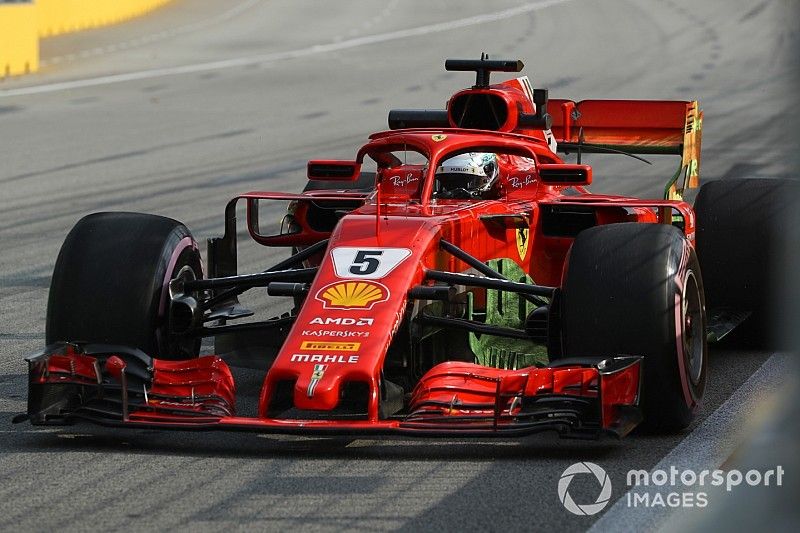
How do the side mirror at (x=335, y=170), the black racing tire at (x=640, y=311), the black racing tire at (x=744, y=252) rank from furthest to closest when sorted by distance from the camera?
the black racing tire at (x=744, y=252)
the side mirror at (x=335, y=170)
the black racing tire at (x=640, y=311)

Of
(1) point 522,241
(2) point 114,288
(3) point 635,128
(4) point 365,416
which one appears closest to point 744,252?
(1) point 522,241

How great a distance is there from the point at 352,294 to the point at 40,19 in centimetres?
3009

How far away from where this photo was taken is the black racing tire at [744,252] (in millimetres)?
7938

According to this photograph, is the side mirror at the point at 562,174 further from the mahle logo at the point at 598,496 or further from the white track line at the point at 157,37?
the white track line at the point at 157,37

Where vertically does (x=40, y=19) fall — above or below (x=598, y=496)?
above

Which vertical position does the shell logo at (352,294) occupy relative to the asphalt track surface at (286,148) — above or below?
above

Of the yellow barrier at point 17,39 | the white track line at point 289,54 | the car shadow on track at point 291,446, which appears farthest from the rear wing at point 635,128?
the yellow barrier at point 17,39

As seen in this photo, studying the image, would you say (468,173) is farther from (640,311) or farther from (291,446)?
(291,446)

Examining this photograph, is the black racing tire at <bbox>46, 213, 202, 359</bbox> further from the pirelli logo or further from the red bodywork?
the pirelli logo

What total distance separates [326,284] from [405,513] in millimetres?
1481

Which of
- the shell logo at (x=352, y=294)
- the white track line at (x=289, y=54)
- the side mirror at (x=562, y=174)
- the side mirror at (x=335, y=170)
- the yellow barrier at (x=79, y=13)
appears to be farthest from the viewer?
the yellow barrier at (x=79, y=13)

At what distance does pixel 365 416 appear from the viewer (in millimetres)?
5629

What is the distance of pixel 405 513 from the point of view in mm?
4820

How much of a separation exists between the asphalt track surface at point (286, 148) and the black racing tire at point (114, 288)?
47cm
